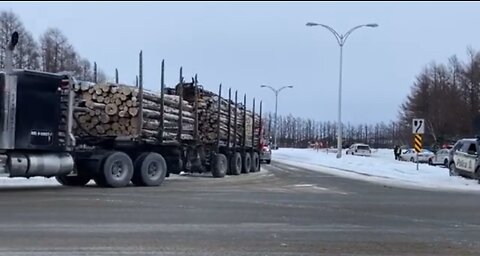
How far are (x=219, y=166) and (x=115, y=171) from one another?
801cm

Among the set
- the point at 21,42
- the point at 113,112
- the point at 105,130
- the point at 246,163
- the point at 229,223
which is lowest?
the point at 229,223

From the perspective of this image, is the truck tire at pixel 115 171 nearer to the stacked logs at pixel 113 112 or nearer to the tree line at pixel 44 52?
the stacked logs at pixel 113 112

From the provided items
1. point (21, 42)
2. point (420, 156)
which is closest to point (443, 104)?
point (420, 156)

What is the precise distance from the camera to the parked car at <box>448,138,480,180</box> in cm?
2844

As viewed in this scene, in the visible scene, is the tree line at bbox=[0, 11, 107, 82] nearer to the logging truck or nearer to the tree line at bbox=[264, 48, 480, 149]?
the tree line at bbox=[264, 48, 480, 149]

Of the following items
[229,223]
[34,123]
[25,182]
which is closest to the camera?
[229,223]

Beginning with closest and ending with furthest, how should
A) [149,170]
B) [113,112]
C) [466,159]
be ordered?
[113,112] < [149,170] < [466,159]

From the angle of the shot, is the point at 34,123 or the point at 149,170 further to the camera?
the point at 149,170

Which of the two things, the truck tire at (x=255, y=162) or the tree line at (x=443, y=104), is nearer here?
the truck tire at (x=255, y=162)

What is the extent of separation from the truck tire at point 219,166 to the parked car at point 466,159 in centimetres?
961

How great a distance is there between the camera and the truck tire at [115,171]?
68.4 feet

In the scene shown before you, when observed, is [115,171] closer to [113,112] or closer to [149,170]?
[149,170]

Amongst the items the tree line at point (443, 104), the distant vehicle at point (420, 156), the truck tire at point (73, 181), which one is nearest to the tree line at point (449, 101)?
the tree line at point (443, 104)

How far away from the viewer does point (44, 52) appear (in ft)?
262
